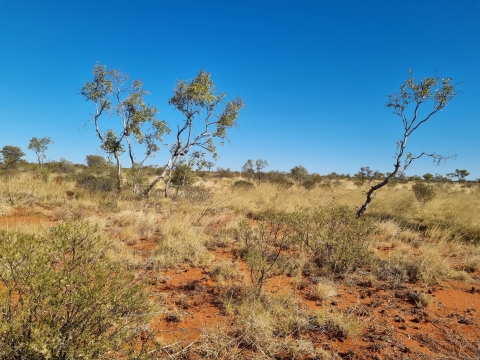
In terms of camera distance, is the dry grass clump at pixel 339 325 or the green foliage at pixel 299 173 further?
the green foliage at pixel 299 173

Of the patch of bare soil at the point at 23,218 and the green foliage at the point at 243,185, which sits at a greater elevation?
the green foliage at the point at 243,185

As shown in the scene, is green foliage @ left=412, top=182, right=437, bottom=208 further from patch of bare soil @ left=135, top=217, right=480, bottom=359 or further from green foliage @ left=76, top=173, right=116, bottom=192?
green foliage @ left=76, top=173, right=116, bottom=192

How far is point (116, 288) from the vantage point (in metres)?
1.99

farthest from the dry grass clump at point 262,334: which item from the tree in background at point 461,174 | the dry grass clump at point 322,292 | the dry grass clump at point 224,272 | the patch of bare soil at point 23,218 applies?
the tree in background at point 461,174

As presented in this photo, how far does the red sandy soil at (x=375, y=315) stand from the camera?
2.72 meters

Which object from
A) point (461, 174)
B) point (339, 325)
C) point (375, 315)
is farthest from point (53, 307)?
point (461, 174)

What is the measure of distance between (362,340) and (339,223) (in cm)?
270

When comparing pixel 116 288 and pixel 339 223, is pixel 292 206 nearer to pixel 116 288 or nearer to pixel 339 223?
pixel 339 223

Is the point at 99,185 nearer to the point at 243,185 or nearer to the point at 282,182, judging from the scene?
the point at 243,185

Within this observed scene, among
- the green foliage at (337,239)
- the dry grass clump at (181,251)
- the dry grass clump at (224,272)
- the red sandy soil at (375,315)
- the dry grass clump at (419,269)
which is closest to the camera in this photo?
the red sandy soil at (375,315)

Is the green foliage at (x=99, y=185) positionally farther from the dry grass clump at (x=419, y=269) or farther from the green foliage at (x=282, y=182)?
the dry grass clump at (x=419, y=269)

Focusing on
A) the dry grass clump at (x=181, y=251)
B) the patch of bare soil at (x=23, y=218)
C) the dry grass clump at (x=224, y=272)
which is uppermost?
the patch of bare soil at (x=23, y=218)

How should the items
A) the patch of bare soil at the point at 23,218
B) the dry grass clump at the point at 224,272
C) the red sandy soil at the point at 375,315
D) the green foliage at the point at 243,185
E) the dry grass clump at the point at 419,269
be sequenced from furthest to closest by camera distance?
the green foliage at the point at 243,185 → the patch of bare soil at the point at 23,218 → the dry grass clump at the point at 419,269 → the dry grass clump at the point at 224,272 → the red sandy soil at the point at 375,315

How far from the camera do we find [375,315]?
134 inches
